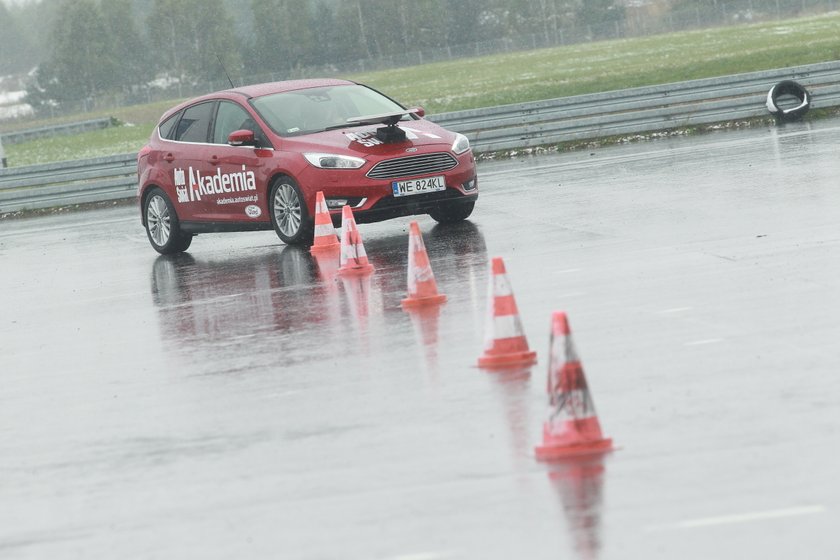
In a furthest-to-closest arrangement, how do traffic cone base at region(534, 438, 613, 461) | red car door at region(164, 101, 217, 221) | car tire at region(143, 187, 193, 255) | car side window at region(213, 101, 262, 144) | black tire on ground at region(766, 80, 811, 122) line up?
black tire on ground at region(766, 80, 811, 122), car tire at region(143, 187, 193, 255), red car door at region(164, 101, 217, 221), car side window at region(213, 101, 262, 144), traffic cone base at region(534, 438, 613, 461)

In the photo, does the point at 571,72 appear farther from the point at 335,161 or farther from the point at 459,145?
the point at 335,161

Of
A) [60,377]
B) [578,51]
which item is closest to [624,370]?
[60,377]

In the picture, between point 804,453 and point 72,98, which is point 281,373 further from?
point 72,98

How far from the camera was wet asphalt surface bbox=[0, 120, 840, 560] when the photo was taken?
5691 mm

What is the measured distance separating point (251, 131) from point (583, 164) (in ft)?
24.6

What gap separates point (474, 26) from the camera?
127 meters

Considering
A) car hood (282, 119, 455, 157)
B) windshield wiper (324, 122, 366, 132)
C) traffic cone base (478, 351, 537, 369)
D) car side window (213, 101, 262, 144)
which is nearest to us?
traffic cone base (478, 351, 537, 369)

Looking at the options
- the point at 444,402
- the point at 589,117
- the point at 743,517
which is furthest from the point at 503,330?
the point at 589,117

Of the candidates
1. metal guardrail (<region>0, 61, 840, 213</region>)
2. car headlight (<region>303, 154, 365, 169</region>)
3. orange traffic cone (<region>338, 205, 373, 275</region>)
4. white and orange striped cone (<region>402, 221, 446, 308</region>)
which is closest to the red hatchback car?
car headlight (<region>303, 154, 365, 169</region>)

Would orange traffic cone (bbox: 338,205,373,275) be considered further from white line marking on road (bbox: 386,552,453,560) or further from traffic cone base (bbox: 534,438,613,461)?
white line marking on road (bbox: 386,552,453,560)

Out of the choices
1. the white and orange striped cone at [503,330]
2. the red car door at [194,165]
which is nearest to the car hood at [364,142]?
the red car door at [194,165]

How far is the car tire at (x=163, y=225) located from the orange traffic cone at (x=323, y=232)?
8.64ft

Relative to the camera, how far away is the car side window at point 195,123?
701 inches

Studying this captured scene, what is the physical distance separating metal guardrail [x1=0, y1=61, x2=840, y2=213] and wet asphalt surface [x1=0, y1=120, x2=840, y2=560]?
1124 cm
